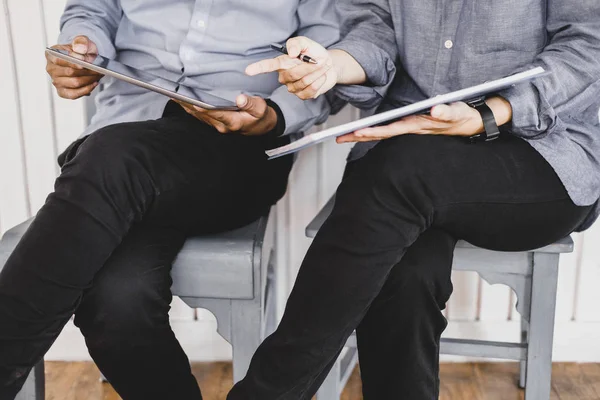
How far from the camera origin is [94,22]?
124 centimetres

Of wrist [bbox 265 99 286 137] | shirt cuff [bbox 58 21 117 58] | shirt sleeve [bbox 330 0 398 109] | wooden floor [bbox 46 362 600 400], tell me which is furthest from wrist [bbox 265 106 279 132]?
wooden floor [bbox 46 362 600 400]

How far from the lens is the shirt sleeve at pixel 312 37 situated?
1145mm

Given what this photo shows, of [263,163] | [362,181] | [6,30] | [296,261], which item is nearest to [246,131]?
[263,163]

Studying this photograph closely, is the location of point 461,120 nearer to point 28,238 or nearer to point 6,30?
point 28,238

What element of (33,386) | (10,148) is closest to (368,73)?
(33,386)

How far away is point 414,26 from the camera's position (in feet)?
3.78

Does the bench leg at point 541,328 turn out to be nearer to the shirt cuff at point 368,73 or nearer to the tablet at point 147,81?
the shirt cuff at point 368,73

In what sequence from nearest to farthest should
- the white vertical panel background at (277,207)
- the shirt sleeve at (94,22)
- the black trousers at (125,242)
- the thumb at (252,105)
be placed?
the black trousers at (125,242) → the thumb at (252,105) → the shirt sleeve at (94,22) → the white vertical panel background at (277,207)

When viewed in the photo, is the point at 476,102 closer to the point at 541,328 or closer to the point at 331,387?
the point at 541,328

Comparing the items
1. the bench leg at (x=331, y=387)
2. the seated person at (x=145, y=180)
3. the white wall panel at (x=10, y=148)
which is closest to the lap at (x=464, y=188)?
the seated person at (x=145, y=180)

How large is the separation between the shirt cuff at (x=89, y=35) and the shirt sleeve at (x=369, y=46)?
1.23 ft

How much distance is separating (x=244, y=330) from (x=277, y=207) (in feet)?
1.65

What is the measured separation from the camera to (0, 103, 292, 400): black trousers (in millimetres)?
884

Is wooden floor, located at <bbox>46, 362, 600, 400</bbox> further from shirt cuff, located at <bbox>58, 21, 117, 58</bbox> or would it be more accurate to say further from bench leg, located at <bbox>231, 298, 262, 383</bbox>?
shirt cuff, located at <bbox>58, 21, 117, 58</bbox>
